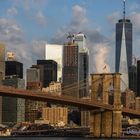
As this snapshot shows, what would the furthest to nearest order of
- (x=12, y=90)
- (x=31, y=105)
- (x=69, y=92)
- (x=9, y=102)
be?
(x=31, y=105), (x=9, y=102), (x=69, y=92), (x=12, y=90)

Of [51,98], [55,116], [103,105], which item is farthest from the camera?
[55,116]

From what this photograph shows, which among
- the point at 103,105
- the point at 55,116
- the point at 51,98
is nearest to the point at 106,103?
the point at 103,105

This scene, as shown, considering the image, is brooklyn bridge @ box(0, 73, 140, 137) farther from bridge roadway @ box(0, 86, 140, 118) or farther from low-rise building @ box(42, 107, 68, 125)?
low-rise building @ box(42, 107, 68, 125)

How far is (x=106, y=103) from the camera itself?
101375 millimetres

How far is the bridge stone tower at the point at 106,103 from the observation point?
9683 centimetres

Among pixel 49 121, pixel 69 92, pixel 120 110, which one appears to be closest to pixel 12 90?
pixel 120 110

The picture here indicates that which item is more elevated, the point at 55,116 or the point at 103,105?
the point at 103,105

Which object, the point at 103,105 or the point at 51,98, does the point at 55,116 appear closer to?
the point at 103,105

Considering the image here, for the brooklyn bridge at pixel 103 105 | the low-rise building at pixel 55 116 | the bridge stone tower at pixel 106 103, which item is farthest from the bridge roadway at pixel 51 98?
the low-rise building at pixel 55 116

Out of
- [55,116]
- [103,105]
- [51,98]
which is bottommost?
[55,116]

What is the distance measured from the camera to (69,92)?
466 ft

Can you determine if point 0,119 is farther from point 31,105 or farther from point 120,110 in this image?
point 120,110

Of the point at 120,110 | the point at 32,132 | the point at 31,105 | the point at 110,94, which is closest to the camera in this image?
the point at 120,110

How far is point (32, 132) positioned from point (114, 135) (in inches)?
2294
